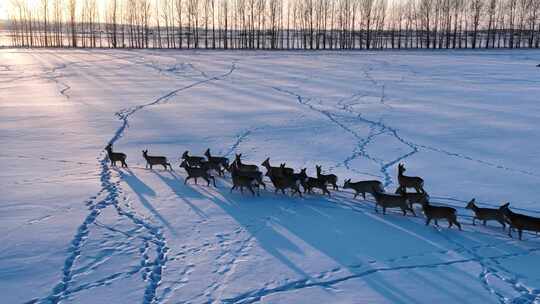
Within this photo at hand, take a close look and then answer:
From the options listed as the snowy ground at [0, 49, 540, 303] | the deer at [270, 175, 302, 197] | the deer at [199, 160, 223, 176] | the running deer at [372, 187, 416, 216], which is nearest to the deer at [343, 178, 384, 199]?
the snowy ground at [0, 49, 540, 303]

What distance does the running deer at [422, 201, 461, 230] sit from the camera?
8.62m

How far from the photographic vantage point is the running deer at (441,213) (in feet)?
28.3

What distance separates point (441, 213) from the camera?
8672mm

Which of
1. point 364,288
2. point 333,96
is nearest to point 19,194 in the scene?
point 364,288

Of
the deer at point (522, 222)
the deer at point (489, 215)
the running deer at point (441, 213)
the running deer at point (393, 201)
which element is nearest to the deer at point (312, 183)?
the running deer at point (393, 201)

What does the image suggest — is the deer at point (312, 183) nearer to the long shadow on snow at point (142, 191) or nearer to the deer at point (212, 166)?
the deer at point (212, 166)

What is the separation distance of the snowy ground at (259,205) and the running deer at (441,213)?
9.5 inches

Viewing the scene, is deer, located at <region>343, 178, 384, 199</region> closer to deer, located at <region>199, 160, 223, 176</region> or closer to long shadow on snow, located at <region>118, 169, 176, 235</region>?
deer, located at <region>199, 160, 223, 176</region>

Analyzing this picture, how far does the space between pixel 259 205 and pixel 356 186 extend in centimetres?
213

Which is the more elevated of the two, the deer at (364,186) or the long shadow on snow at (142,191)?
the deer at (364,186)

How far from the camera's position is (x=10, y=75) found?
33719 millimetres

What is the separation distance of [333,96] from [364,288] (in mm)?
19572

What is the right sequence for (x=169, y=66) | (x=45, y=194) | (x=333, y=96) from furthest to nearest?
(x=169, y=66) → (x=333, y=96) → (x=45, y=194)

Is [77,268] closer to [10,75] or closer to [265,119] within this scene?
[265,119]
